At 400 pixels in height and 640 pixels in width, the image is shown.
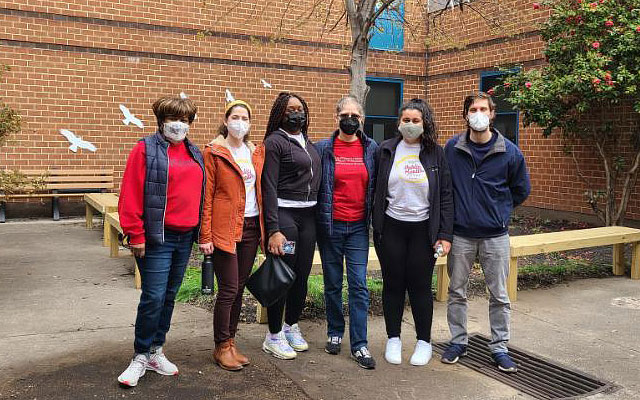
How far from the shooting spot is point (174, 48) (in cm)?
1230

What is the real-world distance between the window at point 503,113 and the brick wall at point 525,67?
0.49 ft

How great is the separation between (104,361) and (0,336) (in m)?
Result: 1.12

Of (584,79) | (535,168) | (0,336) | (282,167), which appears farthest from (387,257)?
(535,168)

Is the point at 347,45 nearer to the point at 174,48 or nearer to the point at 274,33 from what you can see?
the point at 274,33

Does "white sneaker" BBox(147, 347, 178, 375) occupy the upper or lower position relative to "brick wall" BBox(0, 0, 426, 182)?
lower

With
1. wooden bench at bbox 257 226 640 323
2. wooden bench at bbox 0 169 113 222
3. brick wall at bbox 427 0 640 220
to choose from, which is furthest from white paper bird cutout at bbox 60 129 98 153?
wooden bench at bbox 257 226 640 323

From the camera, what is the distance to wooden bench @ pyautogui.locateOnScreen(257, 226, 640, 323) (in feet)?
20.4

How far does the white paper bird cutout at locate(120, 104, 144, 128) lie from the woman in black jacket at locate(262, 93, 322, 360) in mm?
8224

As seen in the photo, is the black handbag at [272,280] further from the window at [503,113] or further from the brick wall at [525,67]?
the window at [503,113]

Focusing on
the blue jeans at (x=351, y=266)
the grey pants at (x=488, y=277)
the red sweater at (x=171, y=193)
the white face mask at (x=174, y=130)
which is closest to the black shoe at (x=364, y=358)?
the blue jeans at (x=351, y=266)

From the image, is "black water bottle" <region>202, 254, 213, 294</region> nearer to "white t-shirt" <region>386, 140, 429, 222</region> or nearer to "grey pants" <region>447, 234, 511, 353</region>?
"white t-shirt" <region>386, 140, 429, 222</region>

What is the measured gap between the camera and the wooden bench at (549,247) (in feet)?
20.4

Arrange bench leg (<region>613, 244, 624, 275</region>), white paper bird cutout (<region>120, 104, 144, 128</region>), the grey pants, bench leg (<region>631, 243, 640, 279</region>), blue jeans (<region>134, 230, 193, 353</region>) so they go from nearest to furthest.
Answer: blue jeans (<region>134, 230, 193, 353</region>) → the grey pants → bench leg (<region>631, 243, 640, 279</region>) → bench leg (<region>613, 244, 624, 275</region>) → white paper bird cutout (<region>120, 104, 144, 128</region>)

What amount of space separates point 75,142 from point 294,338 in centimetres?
844
